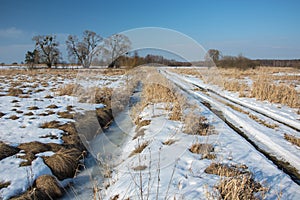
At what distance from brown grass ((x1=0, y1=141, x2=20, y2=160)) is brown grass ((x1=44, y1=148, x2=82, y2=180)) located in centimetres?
89

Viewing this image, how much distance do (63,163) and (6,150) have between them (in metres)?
1.50

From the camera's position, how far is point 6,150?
4770 mm

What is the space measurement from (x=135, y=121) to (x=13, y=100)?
714cm

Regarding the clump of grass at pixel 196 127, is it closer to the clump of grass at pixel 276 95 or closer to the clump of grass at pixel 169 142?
the clump of grass at pixel 169 142

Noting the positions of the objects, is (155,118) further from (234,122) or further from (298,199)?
(298,199)

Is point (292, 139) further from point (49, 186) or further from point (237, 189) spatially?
point (49, 186)

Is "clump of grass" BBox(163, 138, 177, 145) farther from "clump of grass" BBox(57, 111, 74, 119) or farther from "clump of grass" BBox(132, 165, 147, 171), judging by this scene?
"clump of grass" BBox(57, 111, 74, 119)

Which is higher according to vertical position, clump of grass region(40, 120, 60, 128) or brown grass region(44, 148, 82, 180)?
clump of grass region(40, 120, 60, 128)

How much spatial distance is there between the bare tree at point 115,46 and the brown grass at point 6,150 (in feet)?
14.8

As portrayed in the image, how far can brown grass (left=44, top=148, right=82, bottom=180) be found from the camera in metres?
4.36

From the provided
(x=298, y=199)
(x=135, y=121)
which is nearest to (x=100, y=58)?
(x=135, y=121)

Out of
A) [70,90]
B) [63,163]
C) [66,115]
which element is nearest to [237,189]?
[63,163]

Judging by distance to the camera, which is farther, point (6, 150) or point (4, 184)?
point (6, 150)

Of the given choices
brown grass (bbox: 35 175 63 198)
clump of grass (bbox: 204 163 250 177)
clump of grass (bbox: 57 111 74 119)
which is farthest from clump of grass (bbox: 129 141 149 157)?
clump of grass (bbox: 57 111 74 119)
